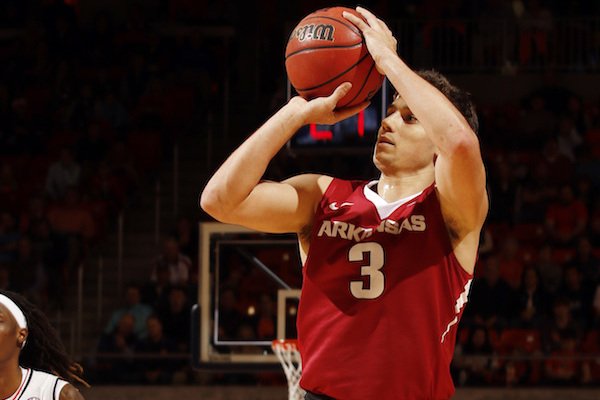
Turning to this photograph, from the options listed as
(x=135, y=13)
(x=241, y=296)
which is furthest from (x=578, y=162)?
(x=135, y=13)

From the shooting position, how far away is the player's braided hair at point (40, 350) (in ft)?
14.9

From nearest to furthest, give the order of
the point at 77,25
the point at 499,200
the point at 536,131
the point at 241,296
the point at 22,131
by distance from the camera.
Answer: the point at 241,296 < the point at 499,200 < the point at 536,131 < the point at 22,131 < the point at 77,25

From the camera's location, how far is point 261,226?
119 inches

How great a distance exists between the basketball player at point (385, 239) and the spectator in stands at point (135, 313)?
6.73 meters

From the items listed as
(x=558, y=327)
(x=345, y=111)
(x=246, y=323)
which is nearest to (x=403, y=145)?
(x=345, y=111)

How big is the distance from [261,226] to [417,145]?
1.58 ft

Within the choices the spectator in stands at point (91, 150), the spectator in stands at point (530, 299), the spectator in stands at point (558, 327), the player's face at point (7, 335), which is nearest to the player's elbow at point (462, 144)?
the player's face at point (7, 335)

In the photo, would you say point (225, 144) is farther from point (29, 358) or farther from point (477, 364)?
point (29, 358)

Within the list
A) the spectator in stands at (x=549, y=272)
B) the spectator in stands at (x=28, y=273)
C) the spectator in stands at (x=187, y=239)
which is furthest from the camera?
the spectator in stands at (x=28, y=273)

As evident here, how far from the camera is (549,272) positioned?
9523mm

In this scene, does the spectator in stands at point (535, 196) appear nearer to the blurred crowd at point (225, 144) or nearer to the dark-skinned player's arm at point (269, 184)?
the blurred crowd at point (225, 144)

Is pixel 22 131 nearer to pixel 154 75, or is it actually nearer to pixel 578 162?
pixel 154 75

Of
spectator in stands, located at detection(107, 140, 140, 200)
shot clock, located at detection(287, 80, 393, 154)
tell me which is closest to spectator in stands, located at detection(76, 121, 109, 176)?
spectator in stands, located at detection(107, 140, 140, 200)

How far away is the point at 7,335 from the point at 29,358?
0.31 meters
